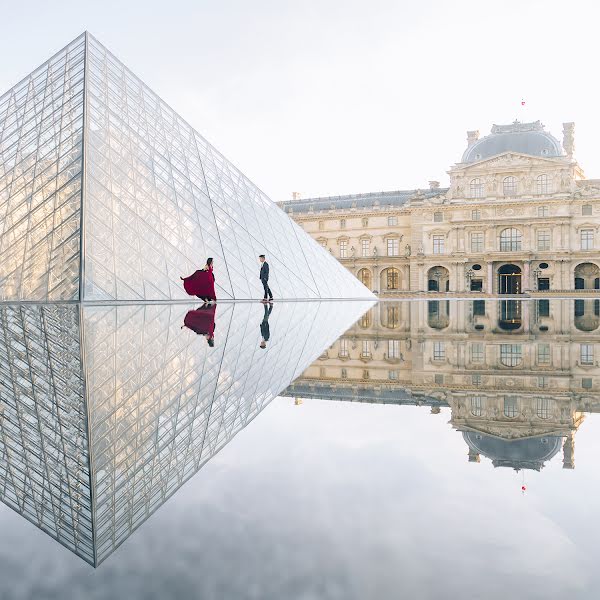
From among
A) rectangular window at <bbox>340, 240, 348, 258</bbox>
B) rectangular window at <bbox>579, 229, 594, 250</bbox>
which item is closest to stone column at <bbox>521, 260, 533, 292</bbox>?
rectangular window at <bbox>579, 229, 594, 250</bbox>

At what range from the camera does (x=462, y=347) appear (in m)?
7.64

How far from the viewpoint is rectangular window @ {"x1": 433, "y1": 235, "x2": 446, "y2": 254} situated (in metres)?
56.7

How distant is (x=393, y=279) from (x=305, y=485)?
5881 centimetres

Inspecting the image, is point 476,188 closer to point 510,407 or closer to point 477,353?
A: point 477,353

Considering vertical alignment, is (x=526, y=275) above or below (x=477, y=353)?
above

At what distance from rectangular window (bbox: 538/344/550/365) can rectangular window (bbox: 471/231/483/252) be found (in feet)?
162

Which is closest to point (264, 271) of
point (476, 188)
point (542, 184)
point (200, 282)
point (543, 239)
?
point (200, 282)

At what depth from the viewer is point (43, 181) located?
13914 mm

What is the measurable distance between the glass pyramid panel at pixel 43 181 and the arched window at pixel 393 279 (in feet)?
149

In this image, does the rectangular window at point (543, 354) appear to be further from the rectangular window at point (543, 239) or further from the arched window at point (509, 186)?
the arched window at point (509, 186)

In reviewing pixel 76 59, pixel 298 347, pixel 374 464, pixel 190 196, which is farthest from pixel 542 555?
pixel 76 59

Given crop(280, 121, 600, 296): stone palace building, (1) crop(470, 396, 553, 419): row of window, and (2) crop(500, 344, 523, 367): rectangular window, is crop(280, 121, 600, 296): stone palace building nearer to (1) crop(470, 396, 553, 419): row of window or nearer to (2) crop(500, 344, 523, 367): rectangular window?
(2) crop(500, 344, 523, 367): rectangular window

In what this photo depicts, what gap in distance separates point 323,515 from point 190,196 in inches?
618

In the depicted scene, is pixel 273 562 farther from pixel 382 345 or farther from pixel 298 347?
pixel 382 345
